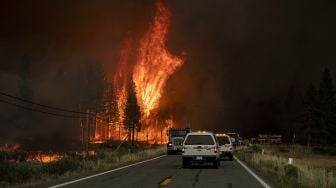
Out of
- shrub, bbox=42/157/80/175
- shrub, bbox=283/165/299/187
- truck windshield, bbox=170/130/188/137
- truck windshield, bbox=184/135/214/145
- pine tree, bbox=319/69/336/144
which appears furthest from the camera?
pine tree, bbox=319/69/336/144

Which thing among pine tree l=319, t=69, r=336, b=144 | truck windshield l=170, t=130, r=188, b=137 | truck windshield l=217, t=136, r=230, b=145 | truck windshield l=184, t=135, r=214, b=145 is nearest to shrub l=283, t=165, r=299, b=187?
truck windshield l=184, t=135, r=214, b=145

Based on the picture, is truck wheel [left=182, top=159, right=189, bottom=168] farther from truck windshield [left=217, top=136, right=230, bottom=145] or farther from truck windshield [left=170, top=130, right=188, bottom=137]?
truck windshield [left=170, top=130, right=188, bottom=137]

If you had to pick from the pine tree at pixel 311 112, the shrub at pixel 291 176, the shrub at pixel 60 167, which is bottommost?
the shrub at pixel 291 176

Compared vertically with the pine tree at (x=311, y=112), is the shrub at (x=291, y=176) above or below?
below

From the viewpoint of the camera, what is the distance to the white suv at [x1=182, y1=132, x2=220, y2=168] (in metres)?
28.8

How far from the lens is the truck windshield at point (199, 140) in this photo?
29234 mm

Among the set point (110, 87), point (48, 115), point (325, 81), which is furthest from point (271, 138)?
point (48, 115)

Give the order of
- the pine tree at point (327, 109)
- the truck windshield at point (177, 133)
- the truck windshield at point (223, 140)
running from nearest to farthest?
the truck windshield at point (223, 140)
the truck windshield at point (177, 133)
the pine tree at point (327, 109)

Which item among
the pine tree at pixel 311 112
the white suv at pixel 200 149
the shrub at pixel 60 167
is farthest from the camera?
the pine tree at pixel 311 112

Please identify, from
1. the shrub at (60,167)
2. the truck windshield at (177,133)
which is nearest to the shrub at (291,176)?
the shrub at (60,167)

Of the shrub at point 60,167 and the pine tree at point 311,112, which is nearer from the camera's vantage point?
the shrub at point 60,167

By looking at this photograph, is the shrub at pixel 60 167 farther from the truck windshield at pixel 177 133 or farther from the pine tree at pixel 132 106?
the pine tree at pixel 132 106

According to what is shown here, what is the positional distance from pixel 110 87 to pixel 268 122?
86322mm

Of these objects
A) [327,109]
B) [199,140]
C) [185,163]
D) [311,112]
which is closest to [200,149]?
[199,140]
